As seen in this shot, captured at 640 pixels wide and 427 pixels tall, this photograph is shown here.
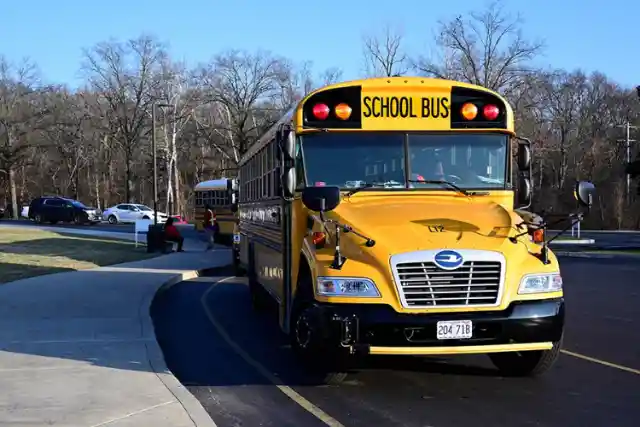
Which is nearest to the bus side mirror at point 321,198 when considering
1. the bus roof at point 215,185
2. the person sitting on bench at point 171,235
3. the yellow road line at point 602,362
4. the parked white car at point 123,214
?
the yellow road line at point 602,362

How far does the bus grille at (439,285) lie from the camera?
6340 millimetres

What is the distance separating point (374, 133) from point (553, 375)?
2978mm

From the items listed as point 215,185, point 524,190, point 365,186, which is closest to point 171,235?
point 215,185

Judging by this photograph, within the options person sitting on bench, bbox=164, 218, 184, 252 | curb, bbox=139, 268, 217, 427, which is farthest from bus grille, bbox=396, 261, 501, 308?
person sitting on bench, bbox=164, 218, 184, 252

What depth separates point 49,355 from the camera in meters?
8.30

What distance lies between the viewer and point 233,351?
29.7 feet

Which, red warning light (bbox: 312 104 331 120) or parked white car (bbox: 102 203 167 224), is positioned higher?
red warning light (bbox: 312 104 331 120)

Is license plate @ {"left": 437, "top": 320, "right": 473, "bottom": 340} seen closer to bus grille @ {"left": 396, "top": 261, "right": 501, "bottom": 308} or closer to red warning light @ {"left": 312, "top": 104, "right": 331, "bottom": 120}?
bus grille @ {"left": 396, "top": 261, "right": 501, "bottom": 308}

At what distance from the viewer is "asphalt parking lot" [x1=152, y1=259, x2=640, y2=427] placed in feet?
19.7

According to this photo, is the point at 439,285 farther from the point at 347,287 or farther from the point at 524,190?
the point at 524,190

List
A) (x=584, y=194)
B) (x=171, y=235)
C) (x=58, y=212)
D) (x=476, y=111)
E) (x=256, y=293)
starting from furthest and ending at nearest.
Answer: (x=58, y=212) → (x=171, y=235) → (x=256, y=293) → (x=476, y=111) → (x=584, y=194)

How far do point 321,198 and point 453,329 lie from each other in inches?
64.8

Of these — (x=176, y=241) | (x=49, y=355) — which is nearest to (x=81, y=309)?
(x=49, y=355)

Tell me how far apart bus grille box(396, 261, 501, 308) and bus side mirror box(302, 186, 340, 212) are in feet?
3.17
